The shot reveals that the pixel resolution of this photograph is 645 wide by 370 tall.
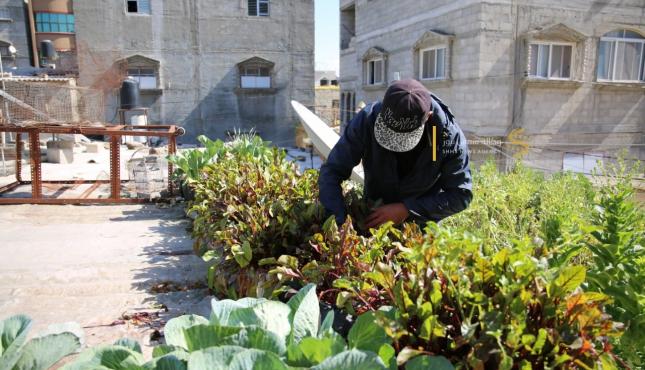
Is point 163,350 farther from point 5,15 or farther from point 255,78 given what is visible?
point 5,15

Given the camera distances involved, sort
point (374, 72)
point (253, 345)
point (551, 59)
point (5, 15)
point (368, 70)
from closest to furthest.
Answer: point (253, 345)
point (551, 59)
point (374, 72)
point (368, 70)
point (5, 15)

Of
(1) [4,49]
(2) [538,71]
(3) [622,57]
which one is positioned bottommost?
(2) [538,71]

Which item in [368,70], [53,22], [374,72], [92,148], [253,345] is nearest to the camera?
[253,345]

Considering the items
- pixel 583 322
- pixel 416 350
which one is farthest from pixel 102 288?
pixel 583 322

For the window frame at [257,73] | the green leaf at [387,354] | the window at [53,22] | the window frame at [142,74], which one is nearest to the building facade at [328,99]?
the window frame at [257,73]

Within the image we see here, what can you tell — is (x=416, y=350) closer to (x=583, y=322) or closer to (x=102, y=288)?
(x=583, y=322)

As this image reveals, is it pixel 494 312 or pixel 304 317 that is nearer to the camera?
pixel 494 312

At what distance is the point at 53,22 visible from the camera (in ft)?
96.3

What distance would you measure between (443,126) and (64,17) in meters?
33.2

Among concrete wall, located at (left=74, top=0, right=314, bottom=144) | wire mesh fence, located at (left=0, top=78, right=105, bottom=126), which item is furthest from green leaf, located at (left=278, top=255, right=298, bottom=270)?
concrete wall, located at (left=74, top=0, right=314, bottom=144)

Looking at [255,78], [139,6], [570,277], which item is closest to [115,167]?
[570,277]

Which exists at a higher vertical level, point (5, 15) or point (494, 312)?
point (5, 15)

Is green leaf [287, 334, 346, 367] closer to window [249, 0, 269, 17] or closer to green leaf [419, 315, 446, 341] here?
green leaf [419, 315, 446, 341]

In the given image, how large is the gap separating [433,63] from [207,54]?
36.1ft
